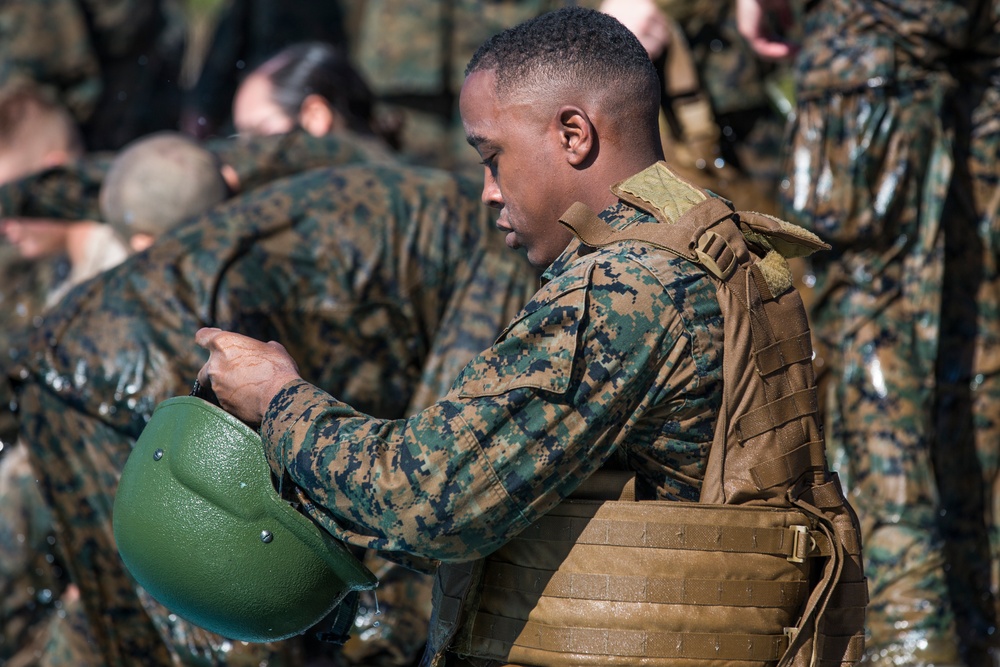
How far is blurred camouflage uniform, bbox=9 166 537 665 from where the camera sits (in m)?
4.04

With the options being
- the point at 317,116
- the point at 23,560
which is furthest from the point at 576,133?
the point at 23,560

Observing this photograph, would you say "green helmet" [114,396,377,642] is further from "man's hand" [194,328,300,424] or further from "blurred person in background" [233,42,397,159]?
"blurred person in background" [233,42,397,159]

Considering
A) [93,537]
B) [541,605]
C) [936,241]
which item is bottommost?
[93,537]

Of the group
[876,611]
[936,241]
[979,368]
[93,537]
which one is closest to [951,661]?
[876,611]

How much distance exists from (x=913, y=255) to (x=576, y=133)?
2.38 meters

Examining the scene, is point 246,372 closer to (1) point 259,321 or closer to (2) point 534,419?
(2) point 534,419

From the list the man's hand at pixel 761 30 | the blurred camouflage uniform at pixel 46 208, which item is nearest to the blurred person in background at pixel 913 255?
the man's hand at pixel 761 30

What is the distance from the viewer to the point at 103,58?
27.8 feet

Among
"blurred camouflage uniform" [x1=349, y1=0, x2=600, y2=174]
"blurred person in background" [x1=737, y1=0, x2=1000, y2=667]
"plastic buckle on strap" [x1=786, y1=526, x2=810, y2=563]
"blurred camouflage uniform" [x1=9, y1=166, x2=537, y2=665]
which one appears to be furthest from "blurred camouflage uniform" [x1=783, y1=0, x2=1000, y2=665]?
"blurred camouflage uniform" [x1=349, y1=0, x2=600, y2=174]

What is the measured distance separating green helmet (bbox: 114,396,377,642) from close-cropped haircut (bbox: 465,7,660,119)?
2.49 ft

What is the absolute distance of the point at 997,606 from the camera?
431 cm

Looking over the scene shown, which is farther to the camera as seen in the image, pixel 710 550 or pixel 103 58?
pixel 103 58

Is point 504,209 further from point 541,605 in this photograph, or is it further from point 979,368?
point 979,368

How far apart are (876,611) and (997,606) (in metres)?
0.53
